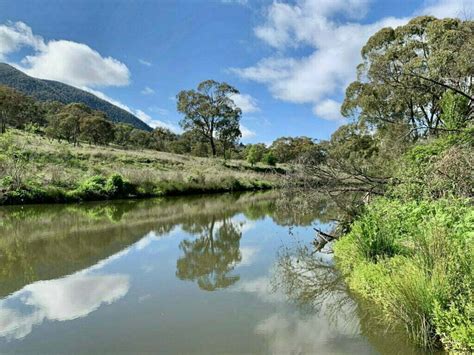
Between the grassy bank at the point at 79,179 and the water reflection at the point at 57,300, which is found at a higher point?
the grassy bank at the point at 79,179

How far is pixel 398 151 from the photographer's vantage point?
13.6 metres

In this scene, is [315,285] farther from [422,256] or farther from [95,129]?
[95,129]

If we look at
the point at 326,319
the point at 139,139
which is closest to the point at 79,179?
the point at 326,319

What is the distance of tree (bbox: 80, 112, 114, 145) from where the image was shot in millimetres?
50406

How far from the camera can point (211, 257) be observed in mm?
10625

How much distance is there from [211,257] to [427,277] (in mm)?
6652

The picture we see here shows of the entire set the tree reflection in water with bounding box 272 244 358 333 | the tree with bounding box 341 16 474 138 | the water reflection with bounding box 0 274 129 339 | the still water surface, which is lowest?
the water reflection with bounding box 0 274 129 339

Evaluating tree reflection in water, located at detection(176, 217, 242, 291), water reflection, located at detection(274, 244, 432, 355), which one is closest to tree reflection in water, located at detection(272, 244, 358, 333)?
water reflection, located at detection(274, 244, 432, 355)

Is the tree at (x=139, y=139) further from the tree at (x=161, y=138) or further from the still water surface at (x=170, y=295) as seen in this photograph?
the still water surface at (x=170, y=295)

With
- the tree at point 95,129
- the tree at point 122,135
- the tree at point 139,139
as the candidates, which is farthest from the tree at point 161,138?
the tree at point 95,129

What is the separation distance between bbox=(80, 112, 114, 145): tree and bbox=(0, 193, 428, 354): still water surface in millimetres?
→ 38467

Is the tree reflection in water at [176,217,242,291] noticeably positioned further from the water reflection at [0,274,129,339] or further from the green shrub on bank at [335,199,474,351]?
the green shrub on bank at [335,199,474,351]

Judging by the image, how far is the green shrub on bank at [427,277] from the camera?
439cm

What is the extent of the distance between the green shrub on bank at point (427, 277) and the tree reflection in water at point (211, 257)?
2.85m
